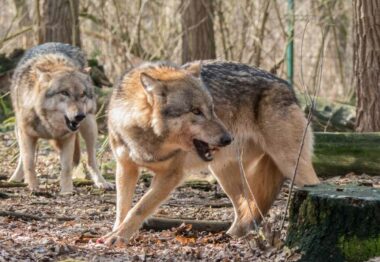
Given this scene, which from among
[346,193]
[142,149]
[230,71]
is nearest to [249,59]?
[230,71]

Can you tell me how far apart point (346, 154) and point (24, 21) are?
850 cm

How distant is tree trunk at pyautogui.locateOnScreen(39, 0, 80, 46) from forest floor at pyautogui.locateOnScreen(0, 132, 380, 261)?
3381 millimetres

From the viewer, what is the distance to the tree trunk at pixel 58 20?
12.1 m

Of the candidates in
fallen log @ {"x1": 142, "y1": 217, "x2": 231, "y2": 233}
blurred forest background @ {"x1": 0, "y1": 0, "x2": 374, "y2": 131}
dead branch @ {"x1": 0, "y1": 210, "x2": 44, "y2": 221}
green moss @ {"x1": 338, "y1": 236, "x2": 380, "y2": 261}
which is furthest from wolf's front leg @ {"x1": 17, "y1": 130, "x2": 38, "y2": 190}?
green moss @ {"x1": 338, "y1": 236, "x2": 380, "y2": 261}

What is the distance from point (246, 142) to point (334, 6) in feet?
30.6

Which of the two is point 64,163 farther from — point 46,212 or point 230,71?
point 230,71

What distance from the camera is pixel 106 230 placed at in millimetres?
6133

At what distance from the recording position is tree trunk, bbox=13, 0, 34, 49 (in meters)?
13.8

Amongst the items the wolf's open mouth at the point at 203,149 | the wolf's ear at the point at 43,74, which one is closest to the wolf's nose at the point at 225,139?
the wolf's open mouth at the point at 203,149

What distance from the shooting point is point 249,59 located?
14.0m

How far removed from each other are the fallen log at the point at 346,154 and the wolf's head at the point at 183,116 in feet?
9.37

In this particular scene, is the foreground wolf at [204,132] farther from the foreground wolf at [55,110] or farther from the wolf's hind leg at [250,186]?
the foreground wolf at [55,110]

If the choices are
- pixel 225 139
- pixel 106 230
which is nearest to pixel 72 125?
pixel 106 230

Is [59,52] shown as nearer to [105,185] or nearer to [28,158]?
[28,158]
